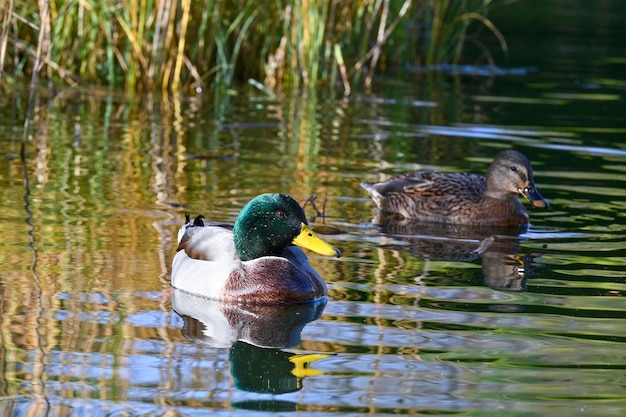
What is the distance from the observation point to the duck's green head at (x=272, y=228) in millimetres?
6934

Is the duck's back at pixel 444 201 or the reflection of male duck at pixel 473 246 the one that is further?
the duck's back at pixel 444 201

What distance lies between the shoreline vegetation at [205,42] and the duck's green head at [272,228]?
5982 mm

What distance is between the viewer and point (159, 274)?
289 inches

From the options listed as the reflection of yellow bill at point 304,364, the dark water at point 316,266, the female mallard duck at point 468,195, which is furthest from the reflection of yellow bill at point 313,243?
the female mallard duck at point 468,195

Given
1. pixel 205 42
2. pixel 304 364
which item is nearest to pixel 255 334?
pixel 304 364

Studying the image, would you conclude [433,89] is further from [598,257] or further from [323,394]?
[323,394]

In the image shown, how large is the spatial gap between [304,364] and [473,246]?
3012mm

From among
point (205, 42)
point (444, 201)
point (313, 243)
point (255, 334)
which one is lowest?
point (255, 334)

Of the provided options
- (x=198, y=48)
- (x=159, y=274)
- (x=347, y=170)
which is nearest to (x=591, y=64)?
(x=198, y=48)

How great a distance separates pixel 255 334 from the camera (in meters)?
6.29

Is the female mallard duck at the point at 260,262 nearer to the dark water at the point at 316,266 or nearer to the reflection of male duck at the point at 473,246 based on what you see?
the dark water at the point at 316,266

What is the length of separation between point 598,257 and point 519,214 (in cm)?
131

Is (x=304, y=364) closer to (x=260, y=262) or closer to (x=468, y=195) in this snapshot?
Answer: (x=260, y=262)

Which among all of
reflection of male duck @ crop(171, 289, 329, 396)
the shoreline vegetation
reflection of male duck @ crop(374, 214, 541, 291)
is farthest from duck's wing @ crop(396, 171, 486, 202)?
the shoreline vegetation
